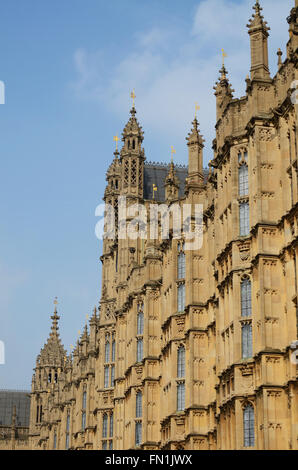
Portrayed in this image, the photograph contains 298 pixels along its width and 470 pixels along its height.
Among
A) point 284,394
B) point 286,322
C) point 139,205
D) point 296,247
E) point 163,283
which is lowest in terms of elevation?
point 284,394

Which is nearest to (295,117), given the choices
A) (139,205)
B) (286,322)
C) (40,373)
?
(286,322)

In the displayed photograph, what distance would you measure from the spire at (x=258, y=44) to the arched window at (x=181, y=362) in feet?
55.8

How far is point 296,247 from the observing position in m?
39.0

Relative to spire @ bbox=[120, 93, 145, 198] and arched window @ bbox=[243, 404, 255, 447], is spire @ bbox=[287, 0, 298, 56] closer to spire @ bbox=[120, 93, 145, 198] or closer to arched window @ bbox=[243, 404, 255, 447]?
arched window @ bbox=[243, 404, 255, 447]

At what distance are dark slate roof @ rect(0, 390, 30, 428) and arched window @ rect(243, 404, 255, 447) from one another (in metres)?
100

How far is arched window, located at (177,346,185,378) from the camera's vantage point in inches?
2084

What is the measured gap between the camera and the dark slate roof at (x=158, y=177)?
77.7 metres

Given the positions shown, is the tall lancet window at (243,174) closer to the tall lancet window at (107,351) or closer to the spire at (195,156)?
the spire at (195,156)

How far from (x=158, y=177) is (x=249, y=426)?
42700mm

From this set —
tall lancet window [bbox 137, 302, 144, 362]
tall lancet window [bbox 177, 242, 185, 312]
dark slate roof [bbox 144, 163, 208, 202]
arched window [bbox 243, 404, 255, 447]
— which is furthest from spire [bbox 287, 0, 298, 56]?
dark slate roof [bbox 144, 163, 208, 202]

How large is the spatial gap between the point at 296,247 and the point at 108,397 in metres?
38.6

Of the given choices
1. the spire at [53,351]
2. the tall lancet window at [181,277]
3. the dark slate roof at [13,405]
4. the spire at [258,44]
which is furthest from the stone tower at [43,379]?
the spire at [258,44]

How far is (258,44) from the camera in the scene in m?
45.0
